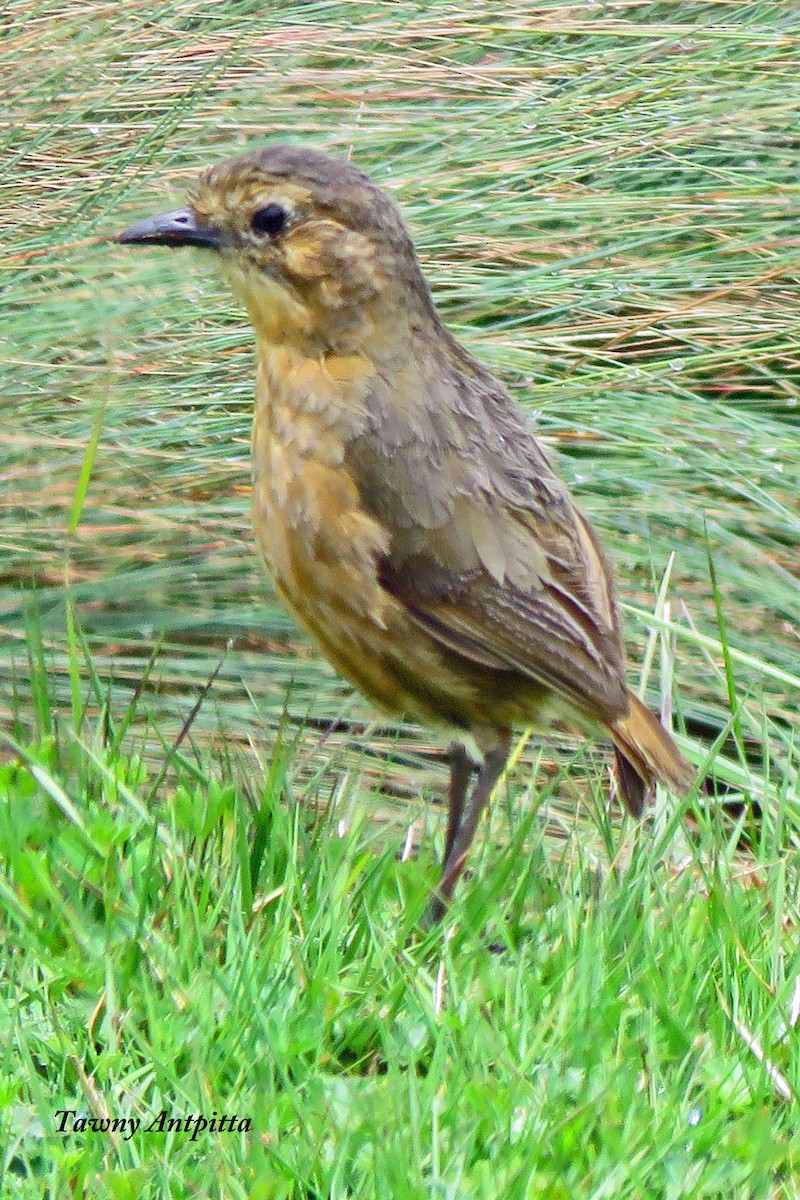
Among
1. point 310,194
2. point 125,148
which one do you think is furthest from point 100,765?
point 125,148

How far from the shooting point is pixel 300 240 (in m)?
3.29

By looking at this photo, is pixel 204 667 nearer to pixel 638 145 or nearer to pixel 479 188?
pixel 479 188

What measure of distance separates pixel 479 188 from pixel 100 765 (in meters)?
2.65

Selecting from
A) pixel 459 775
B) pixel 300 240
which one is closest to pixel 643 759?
pixel 459 775

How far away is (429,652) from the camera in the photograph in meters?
3.33

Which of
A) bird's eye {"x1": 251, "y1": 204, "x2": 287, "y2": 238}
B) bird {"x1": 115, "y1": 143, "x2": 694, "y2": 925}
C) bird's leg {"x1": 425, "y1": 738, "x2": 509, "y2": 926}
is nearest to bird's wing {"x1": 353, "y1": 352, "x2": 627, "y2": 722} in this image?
bird {"x1": 115, "y1": 143, "x2": 694, "y2": 925}

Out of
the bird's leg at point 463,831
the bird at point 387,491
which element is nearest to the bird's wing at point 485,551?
the bird at point 387,491

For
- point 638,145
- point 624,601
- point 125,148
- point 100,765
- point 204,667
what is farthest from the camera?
point 638,145

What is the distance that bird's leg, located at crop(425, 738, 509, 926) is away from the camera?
316cm

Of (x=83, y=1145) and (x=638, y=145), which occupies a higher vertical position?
(x=638, y=145)

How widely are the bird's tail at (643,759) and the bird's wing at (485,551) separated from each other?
0.05 metres

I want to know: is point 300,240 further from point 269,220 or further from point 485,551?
point 485,551

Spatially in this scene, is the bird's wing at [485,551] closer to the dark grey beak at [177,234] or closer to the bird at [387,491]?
the bird at [387,491]

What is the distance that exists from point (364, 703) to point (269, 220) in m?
1.30
